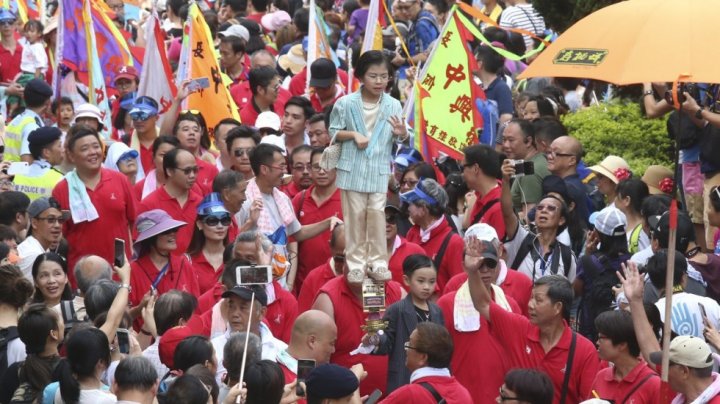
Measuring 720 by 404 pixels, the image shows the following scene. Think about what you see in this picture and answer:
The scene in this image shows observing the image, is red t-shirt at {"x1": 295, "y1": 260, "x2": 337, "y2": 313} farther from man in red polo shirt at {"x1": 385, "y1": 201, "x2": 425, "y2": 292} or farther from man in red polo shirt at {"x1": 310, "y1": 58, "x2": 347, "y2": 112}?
man in red polo shirt at {"x1": 310, "y1": 58, "x2": 347, "y2": 112}

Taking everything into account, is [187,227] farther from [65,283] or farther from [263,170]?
[65,283]

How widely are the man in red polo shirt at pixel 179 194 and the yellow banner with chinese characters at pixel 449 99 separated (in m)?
2.69

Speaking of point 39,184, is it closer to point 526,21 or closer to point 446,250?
point 446,250

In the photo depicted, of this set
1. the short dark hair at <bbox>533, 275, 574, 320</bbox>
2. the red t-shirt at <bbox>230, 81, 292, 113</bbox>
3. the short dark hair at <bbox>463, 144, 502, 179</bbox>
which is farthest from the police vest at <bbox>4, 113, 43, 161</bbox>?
the short dark hair at <bbox>533, 275, 574, 320</bbox>

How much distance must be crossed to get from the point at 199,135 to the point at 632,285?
6414 millimetres

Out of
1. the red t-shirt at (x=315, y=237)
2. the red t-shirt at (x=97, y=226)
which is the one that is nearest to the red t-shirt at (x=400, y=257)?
the red t-shirt at (x=315, y=237)

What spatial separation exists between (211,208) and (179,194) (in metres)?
1.01

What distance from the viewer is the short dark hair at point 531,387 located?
9414 millimetres

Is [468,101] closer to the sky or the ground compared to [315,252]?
closer to the sky

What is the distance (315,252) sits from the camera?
44.1 ft

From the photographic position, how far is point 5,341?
10.1 m

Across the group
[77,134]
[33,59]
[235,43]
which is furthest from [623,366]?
[33,59]

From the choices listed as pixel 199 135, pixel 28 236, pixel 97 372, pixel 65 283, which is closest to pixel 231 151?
pixel 199 135

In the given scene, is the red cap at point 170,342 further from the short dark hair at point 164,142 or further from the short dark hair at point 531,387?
the short dark hair at point 164,142
